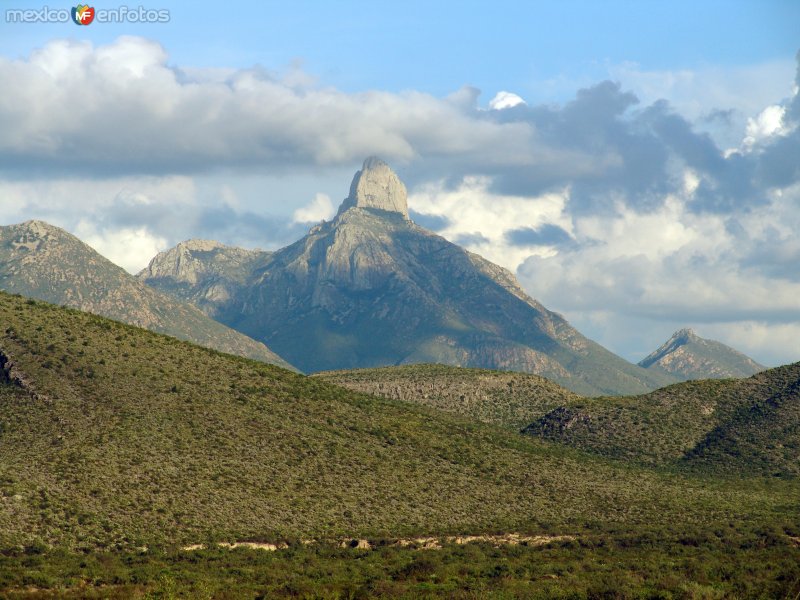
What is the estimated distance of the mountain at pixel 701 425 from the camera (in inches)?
5850

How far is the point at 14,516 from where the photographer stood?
9012 centimetres

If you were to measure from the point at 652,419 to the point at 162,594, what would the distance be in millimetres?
108244

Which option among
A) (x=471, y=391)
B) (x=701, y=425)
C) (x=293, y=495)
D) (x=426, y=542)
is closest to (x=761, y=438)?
(x=701, y=425)

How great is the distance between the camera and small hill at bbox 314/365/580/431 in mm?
176875

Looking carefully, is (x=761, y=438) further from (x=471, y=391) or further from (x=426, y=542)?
(x=426, y=542)

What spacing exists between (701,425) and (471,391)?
39164 mm

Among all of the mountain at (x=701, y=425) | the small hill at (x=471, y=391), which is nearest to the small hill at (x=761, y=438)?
the mountain at (x=701, y=425)

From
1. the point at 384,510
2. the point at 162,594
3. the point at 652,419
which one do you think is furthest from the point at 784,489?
the point at 162,594

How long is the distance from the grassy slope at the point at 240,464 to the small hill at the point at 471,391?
25.3 m

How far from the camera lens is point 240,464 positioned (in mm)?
113250

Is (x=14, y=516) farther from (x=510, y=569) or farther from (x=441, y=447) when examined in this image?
(x=441, y=447)

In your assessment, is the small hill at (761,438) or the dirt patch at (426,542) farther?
the small hill at (761,438)

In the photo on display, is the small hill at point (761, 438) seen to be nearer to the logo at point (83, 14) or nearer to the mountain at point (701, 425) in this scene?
the mountain at point (701, 425)

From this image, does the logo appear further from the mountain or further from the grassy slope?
the mountain
